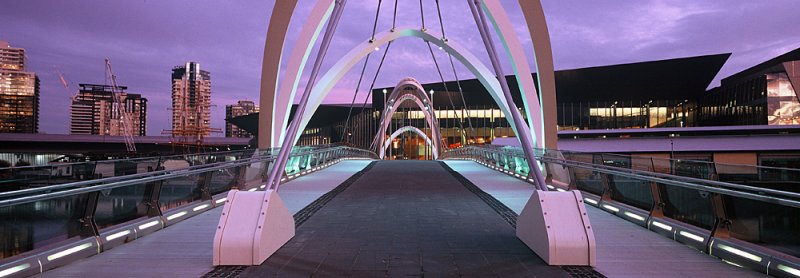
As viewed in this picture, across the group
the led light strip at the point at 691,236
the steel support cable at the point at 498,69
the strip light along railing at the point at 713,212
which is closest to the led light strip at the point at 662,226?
the strip light along railing at the point at 713,212

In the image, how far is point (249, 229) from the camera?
6.29 metres

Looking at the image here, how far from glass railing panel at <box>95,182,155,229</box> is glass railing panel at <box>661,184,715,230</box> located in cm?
737

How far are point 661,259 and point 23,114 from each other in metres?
206

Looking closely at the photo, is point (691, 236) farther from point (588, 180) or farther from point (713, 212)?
point (588, 180)

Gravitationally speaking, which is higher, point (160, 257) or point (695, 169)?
point (695, 169)

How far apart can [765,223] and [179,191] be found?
844 centimetres

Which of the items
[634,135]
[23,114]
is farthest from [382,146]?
[23,114]

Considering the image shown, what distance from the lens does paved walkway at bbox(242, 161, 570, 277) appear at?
582cm

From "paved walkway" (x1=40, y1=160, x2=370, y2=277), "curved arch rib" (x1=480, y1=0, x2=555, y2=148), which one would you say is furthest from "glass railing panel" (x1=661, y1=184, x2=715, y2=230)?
"curved arch rib" (x1=480, y1=0, x2=555, y2=148)

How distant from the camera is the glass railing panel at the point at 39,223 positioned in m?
5.51

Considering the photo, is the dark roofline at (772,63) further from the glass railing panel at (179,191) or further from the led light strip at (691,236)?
the glass railing panel at (179,191)

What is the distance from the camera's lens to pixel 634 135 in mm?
49312

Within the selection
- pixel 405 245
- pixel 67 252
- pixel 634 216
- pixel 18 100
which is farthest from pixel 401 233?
pixel 18 100

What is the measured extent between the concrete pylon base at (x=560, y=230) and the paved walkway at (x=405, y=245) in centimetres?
19
